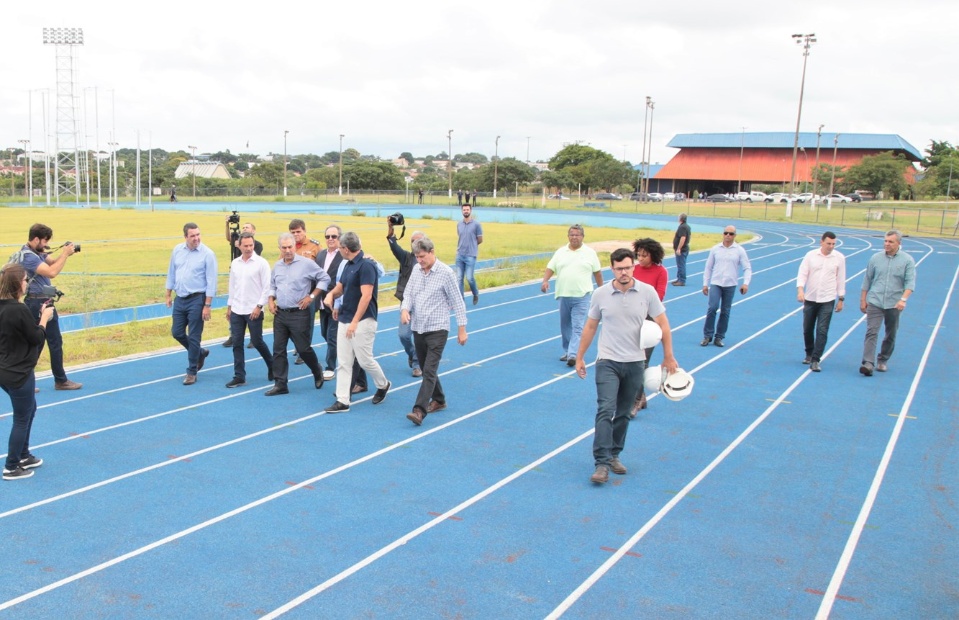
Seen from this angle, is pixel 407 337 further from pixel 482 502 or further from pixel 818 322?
pixel 818 322

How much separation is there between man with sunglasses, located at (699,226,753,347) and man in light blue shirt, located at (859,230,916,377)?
186 cm

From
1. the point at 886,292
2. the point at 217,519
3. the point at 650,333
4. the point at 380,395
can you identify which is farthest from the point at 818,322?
the point at 217,519

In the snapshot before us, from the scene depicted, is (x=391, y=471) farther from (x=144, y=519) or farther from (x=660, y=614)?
(x=660, y=614)

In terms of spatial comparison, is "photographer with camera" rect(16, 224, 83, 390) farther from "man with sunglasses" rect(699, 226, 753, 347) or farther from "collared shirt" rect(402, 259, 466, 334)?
"man with sunglasses" rect(699, 226, 753, 347)

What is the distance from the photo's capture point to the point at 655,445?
7.57m

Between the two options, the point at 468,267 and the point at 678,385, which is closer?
the point at 678,385

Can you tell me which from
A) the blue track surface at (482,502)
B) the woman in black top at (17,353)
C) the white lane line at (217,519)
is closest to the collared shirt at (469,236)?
the blue track surface at (482,502)

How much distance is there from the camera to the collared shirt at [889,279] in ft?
34.3

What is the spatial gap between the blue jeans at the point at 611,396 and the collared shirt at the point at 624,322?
0.07 m

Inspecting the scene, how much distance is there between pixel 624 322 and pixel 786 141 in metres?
102

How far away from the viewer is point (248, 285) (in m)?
9.20

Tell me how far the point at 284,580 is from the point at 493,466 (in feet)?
7.94

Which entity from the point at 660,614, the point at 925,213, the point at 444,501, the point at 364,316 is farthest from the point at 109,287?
the point at 925,213

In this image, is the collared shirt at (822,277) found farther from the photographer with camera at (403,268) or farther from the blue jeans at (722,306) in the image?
the photographer with camera at (403,268)
